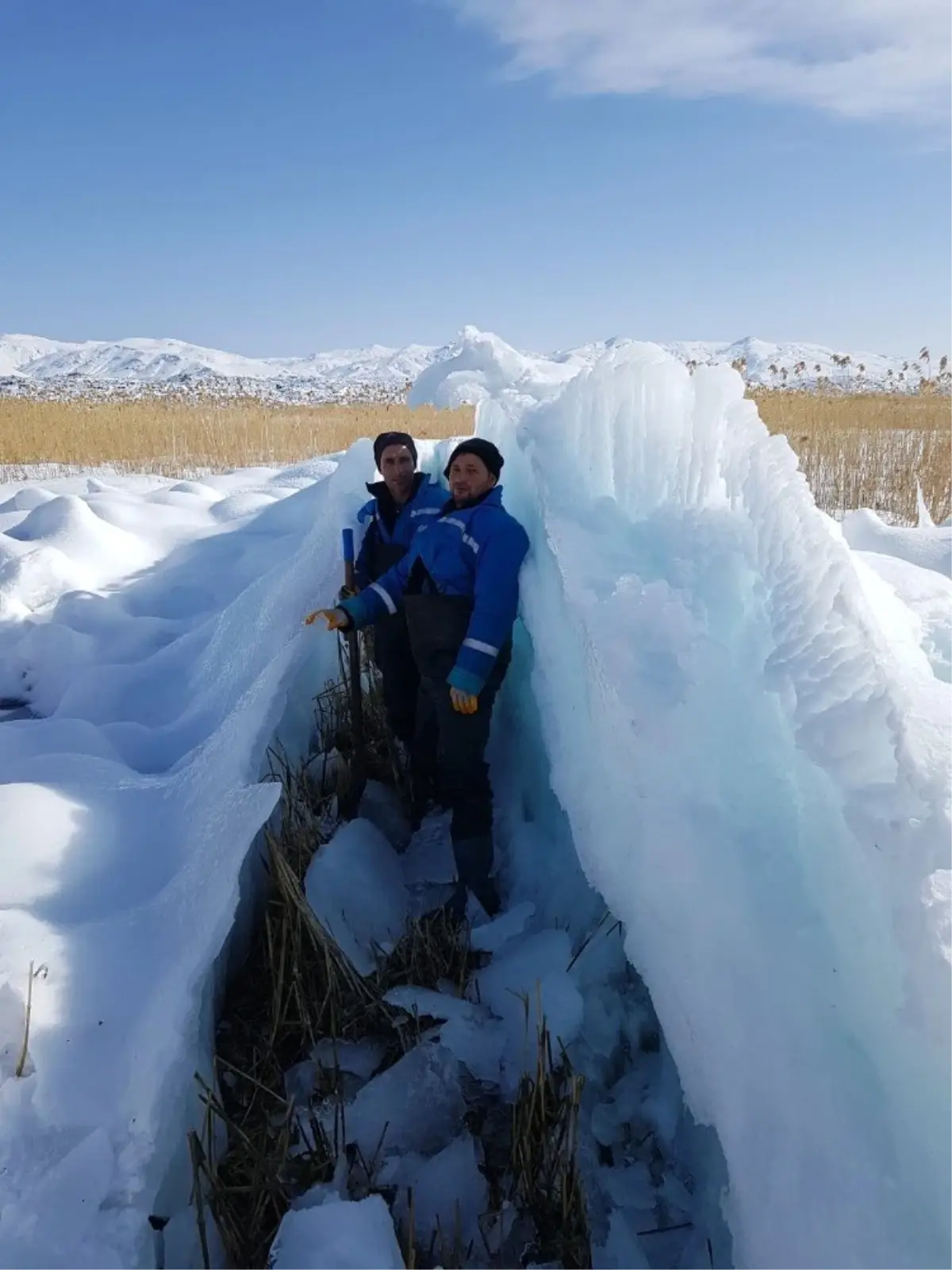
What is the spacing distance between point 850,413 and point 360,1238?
10165mm

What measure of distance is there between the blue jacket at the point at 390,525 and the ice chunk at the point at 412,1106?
1.86 m

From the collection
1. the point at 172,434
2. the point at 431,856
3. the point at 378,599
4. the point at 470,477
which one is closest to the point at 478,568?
the point at 470,477

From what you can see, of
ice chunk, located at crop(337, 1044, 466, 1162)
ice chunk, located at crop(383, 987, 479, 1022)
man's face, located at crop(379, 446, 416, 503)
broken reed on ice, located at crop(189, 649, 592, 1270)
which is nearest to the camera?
broken reed on ice, located at crop(189, 649, 592, 1270)

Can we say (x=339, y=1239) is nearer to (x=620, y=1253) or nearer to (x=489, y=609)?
(x=620, y=1253)

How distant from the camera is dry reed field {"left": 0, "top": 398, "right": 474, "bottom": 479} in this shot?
1155cm

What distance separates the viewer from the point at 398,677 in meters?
3.29

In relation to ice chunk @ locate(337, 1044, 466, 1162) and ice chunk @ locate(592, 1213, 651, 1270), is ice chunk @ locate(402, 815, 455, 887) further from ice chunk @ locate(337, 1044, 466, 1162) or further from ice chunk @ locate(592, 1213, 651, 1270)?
ice chunk @ locate(592, 1213, 651, 1270)

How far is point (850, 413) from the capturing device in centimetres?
962

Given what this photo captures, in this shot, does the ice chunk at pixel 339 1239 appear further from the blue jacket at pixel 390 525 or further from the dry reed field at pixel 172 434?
the dry reed field at pixel 172 434

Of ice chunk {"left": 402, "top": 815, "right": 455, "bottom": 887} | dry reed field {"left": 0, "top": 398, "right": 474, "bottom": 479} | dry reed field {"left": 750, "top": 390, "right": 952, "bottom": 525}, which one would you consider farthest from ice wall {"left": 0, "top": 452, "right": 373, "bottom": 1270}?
dry reed field {"left": 0, "top": 398, "right": 474, "bottom": 479}

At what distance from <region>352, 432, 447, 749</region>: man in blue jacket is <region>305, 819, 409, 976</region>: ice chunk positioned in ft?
2.21

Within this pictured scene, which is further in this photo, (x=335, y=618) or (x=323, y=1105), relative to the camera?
(x=335, y=618)

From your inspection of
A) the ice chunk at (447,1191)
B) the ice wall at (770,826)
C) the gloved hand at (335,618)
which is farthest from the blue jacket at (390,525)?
the ice chunk at (447,1191)

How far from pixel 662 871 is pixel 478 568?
49.2 inches
